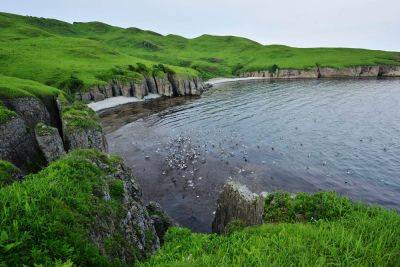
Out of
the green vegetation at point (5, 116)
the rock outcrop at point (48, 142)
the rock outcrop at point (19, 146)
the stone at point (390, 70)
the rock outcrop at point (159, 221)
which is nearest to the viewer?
the rock outcrop at point (159, 221)

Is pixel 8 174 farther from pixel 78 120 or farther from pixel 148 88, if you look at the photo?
pixel 148 88

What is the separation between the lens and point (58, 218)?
901cm

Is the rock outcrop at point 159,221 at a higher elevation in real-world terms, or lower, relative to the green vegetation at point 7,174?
lower

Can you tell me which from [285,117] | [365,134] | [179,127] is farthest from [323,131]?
[179,127]

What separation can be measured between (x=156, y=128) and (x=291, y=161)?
3013cm

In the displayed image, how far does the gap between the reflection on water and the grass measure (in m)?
15.1

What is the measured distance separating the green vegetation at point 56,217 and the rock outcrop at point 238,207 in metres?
8.87

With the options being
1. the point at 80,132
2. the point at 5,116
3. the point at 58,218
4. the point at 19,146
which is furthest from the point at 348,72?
the point at 58,218

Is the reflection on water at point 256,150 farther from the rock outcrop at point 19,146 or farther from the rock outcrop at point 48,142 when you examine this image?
the rock outcrop at point 19,146

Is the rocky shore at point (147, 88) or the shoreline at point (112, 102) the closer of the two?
the shoreline at point (112, 102)

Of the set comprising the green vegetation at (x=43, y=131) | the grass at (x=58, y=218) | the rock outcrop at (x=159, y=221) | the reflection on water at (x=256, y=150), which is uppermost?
the grass at (x=58, y=218)

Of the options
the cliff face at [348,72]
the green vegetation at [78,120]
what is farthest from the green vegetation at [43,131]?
the cliff face at [348,72]

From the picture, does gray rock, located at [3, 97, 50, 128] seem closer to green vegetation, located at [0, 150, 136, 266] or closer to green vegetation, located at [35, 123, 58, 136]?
green vegetation, located at [35, 123, 58, 136]

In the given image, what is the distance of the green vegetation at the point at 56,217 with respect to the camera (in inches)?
296
